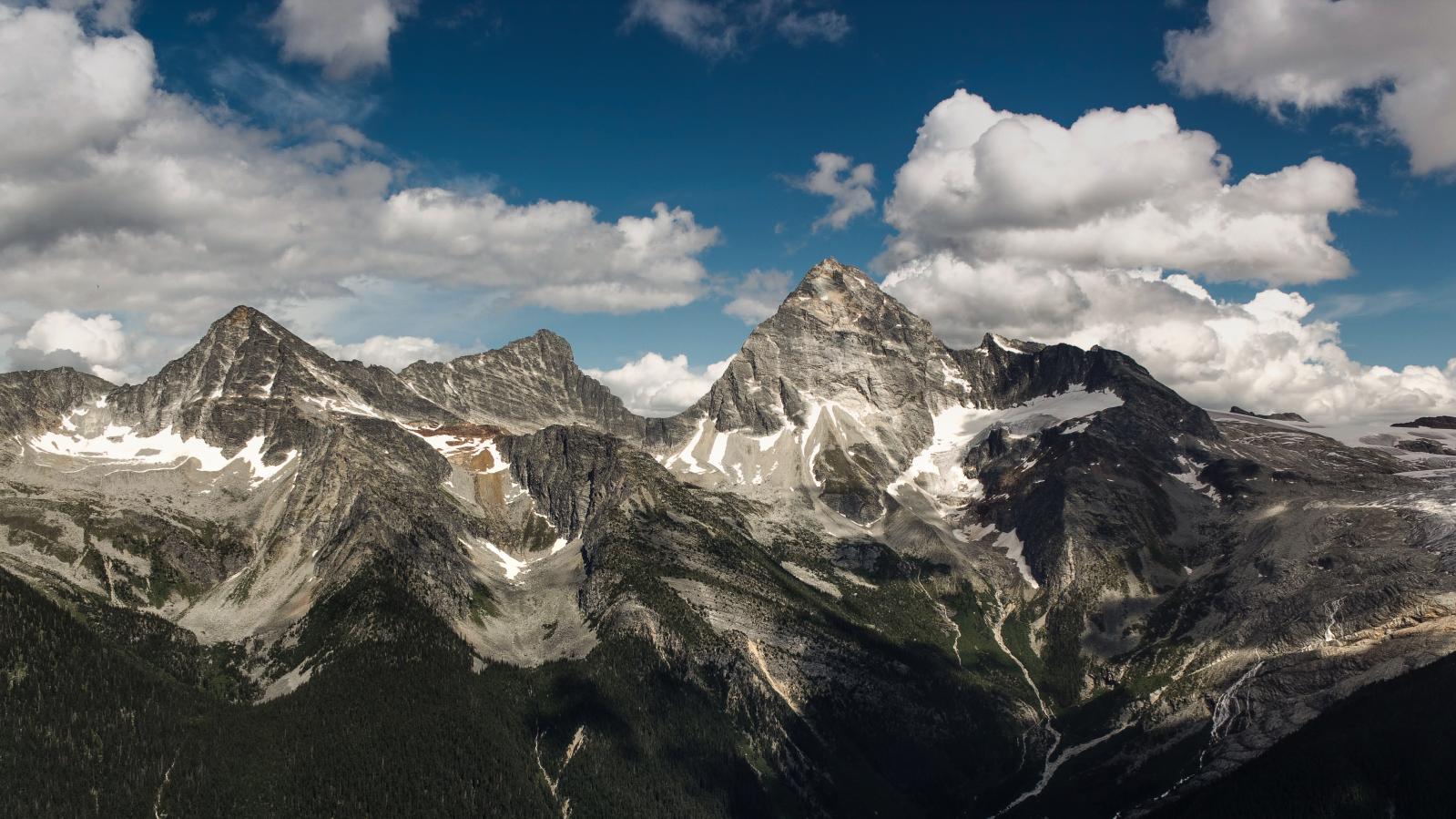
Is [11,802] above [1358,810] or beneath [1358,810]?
above

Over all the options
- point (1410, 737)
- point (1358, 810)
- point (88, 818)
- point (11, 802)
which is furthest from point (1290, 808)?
point (11, 802)

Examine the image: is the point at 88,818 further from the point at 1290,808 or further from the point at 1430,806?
the point at 1430,806

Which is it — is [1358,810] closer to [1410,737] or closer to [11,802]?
[1410,737]

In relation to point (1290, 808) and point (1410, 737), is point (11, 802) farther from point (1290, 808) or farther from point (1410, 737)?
point (1410, 737)

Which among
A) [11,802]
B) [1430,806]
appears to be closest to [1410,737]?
[1430,806]

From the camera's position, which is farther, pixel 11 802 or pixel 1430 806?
pixel 11 802

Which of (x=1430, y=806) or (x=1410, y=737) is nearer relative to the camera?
(x=1430, y=806)

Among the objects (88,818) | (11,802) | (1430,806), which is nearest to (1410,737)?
(1430,806)

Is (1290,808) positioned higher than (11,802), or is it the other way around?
(11,802)

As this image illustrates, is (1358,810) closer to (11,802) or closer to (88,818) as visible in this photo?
(88,818)
